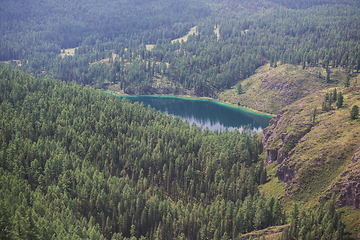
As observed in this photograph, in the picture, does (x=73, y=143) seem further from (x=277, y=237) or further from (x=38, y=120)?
(x=277, y=237)

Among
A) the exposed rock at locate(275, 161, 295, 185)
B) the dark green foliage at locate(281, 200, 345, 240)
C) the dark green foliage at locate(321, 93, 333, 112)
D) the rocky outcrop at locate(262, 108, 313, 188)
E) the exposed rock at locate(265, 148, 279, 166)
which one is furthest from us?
the exposed rock at locate(265, 148, 279, 166)

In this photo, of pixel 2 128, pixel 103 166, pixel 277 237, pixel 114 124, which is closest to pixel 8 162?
pixel 2 128

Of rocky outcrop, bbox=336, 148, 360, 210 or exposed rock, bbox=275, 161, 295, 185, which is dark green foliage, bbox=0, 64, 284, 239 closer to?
exposed rock, bbox=275, 161, 295, 185

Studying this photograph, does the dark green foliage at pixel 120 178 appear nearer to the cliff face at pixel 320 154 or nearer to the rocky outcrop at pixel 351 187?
the cliff face at pixel 320 154

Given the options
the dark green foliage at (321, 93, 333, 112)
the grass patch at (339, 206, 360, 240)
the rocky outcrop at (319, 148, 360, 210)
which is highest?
the dark green foliage at (321, 93, 333, 112)

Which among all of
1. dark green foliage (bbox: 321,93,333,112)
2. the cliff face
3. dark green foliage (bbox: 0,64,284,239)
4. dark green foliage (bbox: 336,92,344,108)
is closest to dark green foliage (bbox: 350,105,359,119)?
the cliff face

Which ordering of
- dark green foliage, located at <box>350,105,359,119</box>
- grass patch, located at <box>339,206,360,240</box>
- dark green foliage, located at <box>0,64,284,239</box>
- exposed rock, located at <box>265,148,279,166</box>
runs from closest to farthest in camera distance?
grass patch, located at <box>339,206,360,240</box>, dark green foliage, located at <box>0,64,284,239</box>, dark green foliage, located at <box>350,105,359,119</box>, exposed rock, located at <box>265,148,279,166</box>

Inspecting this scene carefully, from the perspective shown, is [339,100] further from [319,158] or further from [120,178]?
[120,178]
